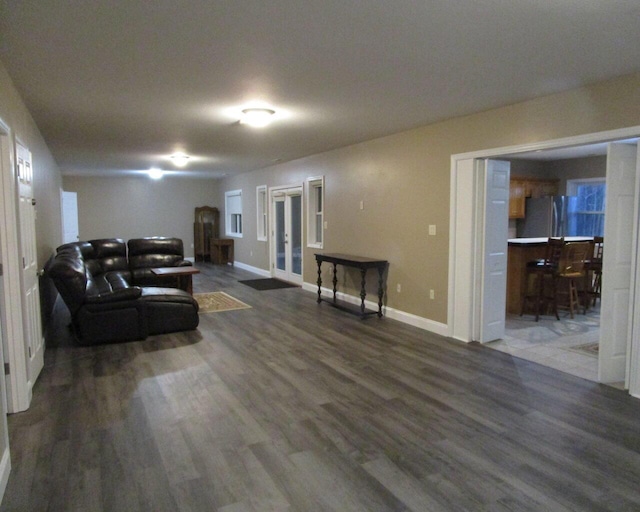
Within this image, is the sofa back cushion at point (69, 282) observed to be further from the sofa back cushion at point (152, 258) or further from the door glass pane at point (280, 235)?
the door glass pane at point (280, 235)

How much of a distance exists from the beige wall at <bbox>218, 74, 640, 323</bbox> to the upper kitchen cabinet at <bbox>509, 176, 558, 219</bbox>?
2875 millimetres

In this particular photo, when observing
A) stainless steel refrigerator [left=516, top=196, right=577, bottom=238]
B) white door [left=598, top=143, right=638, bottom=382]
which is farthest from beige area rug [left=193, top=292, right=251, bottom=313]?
stainless steel refrigerator [left=516, top=196, right=577, bottom=238]

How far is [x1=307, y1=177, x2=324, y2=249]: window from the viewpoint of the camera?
7.64 metres

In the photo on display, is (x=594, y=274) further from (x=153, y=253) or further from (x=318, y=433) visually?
(x=153, y=253)

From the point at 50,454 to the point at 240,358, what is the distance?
1.88 m

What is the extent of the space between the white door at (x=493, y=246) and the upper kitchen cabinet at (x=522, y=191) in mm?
2964

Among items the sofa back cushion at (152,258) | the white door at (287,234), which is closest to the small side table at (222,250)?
the white door at (287,234)

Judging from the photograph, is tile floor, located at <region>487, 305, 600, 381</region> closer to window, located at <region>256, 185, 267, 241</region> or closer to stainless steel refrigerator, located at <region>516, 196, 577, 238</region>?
stainless steel refrigerator, located at <region>516, 196, 577, 238</region>

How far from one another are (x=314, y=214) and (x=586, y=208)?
16.6 feet

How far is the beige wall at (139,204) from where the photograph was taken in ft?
37.4

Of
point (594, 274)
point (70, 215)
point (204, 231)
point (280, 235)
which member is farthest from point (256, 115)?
point (204, 231)

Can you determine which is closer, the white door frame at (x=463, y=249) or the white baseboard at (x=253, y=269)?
the white door frame at (x=463, y=249)

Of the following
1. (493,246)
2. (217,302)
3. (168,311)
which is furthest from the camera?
(217,302)

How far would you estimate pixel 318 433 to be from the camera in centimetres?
271
